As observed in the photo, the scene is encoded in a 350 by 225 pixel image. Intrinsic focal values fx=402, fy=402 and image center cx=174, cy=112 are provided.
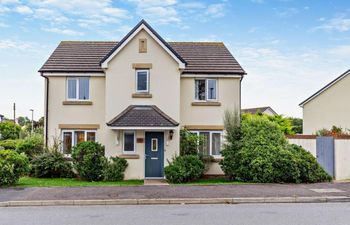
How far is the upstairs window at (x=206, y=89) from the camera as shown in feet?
71.3

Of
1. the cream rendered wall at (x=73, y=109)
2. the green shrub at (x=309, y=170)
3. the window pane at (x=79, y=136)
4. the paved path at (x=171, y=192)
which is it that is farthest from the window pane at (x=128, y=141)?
the green shrub at (x=309, y=170)

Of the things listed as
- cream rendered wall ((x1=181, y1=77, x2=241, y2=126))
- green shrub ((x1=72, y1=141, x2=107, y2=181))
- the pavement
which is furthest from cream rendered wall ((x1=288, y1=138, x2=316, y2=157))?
green shrub ((x1=72, y1=141, x2=107, y2=181))

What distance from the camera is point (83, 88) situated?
21.7m

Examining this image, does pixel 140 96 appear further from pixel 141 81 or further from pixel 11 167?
pixel 11 167

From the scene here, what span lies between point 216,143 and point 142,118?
4.56 meters

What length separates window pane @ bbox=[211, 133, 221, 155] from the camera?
70.7ft

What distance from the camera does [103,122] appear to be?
21453 mm

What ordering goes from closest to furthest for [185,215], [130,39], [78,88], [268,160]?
[185,215] → [268,160] → [130,39] → [78,88]

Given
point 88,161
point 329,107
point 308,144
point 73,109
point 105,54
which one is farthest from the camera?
point 329,107

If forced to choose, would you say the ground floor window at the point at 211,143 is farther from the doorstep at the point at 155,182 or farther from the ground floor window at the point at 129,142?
the ground floor window at the point at 129,142

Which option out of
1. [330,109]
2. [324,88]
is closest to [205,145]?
[330,109]

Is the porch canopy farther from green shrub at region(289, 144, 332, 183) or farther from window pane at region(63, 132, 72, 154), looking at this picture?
green shrub at region(289, 144, 332, 183)

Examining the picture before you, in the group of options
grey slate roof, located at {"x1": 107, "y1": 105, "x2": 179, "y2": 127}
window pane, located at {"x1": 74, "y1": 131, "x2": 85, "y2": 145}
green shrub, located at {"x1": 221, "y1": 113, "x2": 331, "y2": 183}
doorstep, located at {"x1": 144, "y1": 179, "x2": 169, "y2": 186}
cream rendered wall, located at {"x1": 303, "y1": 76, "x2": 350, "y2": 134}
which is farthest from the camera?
cream rendered wall, located at {"x1": 303, "y1": 76, "x2": 350, "y2": 134}

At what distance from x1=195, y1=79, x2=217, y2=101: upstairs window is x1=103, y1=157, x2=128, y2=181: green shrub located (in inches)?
213
